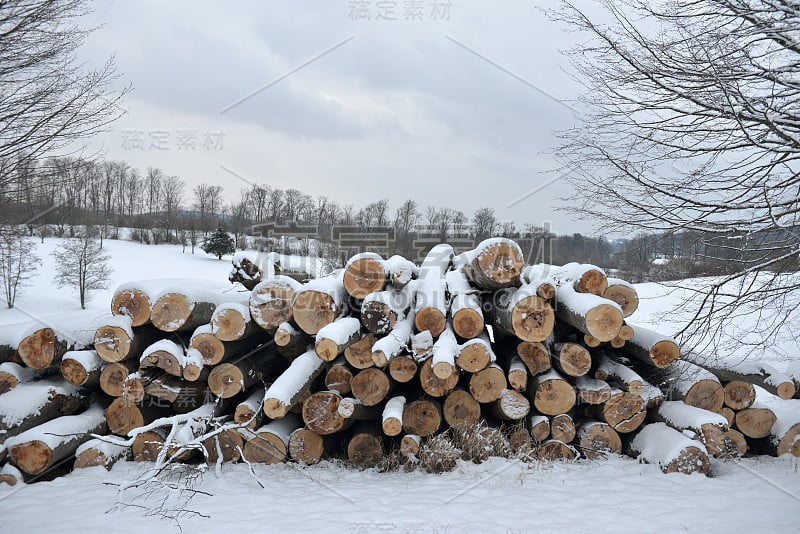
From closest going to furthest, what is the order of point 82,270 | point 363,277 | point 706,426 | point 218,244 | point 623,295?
point 706,426, point 363,277, point 623,295, point 82,270, point 218,244

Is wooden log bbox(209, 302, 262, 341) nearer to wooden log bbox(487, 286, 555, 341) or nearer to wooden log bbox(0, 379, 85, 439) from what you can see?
wooden log bbox(0, 379, 85, 439)

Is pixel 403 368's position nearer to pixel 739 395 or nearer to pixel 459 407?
pixel 459 407

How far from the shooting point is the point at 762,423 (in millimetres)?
5641

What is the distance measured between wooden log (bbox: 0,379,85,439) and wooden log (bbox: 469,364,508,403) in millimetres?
4505

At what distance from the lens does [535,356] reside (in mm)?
5438

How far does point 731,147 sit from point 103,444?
7274 mm

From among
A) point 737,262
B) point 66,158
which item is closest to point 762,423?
point 737,262

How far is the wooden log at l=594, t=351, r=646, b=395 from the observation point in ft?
17.4

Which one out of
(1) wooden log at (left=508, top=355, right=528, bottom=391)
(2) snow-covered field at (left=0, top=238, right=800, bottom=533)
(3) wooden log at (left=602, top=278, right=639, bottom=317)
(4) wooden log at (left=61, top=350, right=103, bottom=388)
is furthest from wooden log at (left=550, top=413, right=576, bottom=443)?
(4) wooden log at (left=61, top=350, right=103, bottom=388)

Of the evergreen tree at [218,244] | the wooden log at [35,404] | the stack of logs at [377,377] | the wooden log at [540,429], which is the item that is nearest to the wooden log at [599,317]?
the stack of logs at [377,377]

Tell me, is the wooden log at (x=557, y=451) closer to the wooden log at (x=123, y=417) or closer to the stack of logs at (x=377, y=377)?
the stack of logs at (x=377, y=377)

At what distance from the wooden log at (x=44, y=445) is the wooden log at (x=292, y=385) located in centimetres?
203

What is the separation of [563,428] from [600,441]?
Answer: 45cm

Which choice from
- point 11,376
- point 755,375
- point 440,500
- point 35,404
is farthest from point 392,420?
point 755,375
